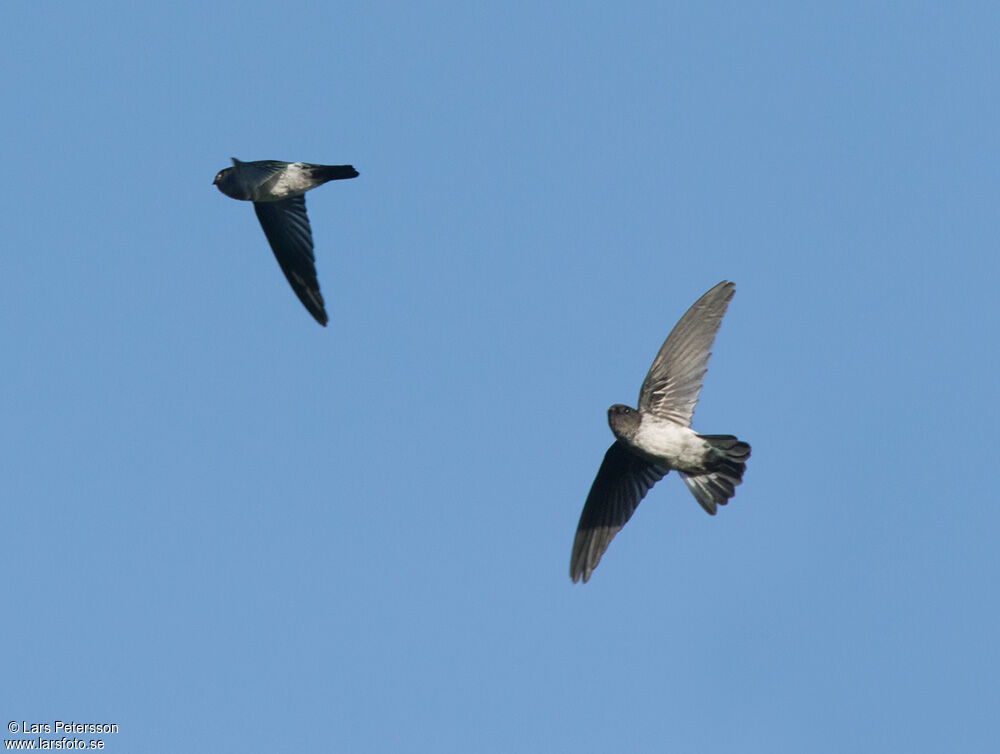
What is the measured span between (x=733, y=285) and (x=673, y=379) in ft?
2.81

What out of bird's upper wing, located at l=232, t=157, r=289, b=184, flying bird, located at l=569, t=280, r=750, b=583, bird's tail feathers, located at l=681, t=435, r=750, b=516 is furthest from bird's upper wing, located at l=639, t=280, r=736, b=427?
bird's upper wing, located at l=232, t=157, r=289, b=184

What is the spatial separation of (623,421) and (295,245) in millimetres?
4657

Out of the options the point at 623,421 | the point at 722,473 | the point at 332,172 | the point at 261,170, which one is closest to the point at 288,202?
the point at 261,170

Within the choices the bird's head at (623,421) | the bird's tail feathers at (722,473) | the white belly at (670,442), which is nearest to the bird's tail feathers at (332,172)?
the bird's head at (623,421)

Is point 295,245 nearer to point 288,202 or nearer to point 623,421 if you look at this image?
point 288,202

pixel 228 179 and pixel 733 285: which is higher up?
pixel 228 179

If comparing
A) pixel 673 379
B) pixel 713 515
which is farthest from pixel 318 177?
pixel 713 515

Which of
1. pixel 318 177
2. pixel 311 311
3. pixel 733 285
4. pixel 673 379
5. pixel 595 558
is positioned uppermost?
pixel 318 177

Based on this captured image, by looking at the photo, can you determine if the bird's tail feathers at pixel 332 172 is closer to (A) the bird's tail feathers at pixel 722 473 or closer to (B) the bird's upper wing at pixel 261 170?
(B) the bird's upper wing at pixel 261 170

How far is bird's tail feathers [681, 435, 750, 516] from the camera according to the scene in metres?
10.1

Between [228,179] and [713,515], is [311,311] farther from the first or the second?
[713,515]

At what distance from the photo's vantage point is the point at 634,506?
11.0 metres

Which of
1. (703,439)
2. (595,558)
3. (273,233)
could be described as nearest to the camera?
(703,439)

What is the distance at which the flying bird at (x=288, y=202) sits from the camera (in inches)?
491
